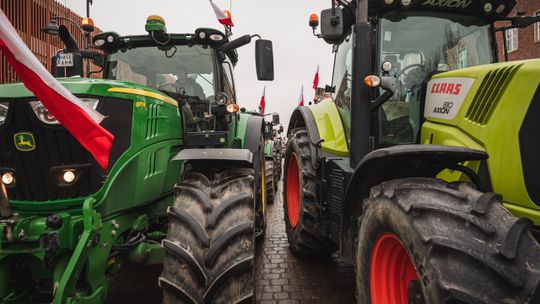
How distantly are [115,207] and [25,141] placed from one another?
678 mm

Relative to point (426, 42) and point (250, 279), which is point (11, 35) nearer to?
point (250, 279)

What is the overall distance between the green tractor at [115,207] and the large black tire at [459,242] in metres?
0.98

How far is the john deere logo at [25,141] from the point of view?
7.55ft

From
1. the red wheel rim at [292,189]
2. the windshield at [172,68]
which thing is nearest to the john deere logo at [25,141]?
the windshield at [172,68]

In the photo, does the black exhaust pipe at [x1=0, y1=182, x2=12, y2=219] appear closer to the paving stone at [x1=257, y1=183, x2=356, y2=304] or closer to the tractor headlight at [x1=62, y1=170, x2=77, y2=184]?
the tractor headlight at [x1=62, y1=170, x2=77, y2=184]

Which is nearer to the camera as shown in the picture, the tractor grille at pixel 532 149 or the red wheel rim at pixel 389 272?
the tractor grille at pixel 532 149

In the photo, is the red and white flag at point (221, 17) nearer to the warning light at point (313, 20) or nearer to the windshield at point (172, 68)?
the windshield at point (172, 68)

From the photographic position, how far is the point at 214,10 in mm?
4723

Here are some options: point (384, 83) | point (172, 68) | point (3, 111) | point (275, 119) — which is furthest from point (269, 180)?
point (275, 119)

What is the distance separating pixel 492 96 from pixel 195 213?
1.88m

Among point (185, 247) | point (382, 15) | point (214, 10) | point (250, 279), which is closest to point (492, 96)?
point (382, 15)

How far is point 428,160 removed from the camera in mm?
1978

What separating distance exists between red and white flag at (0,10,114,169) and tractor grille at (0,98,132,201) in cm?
23

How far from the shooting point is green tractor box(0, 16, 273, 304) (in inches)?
84.6
